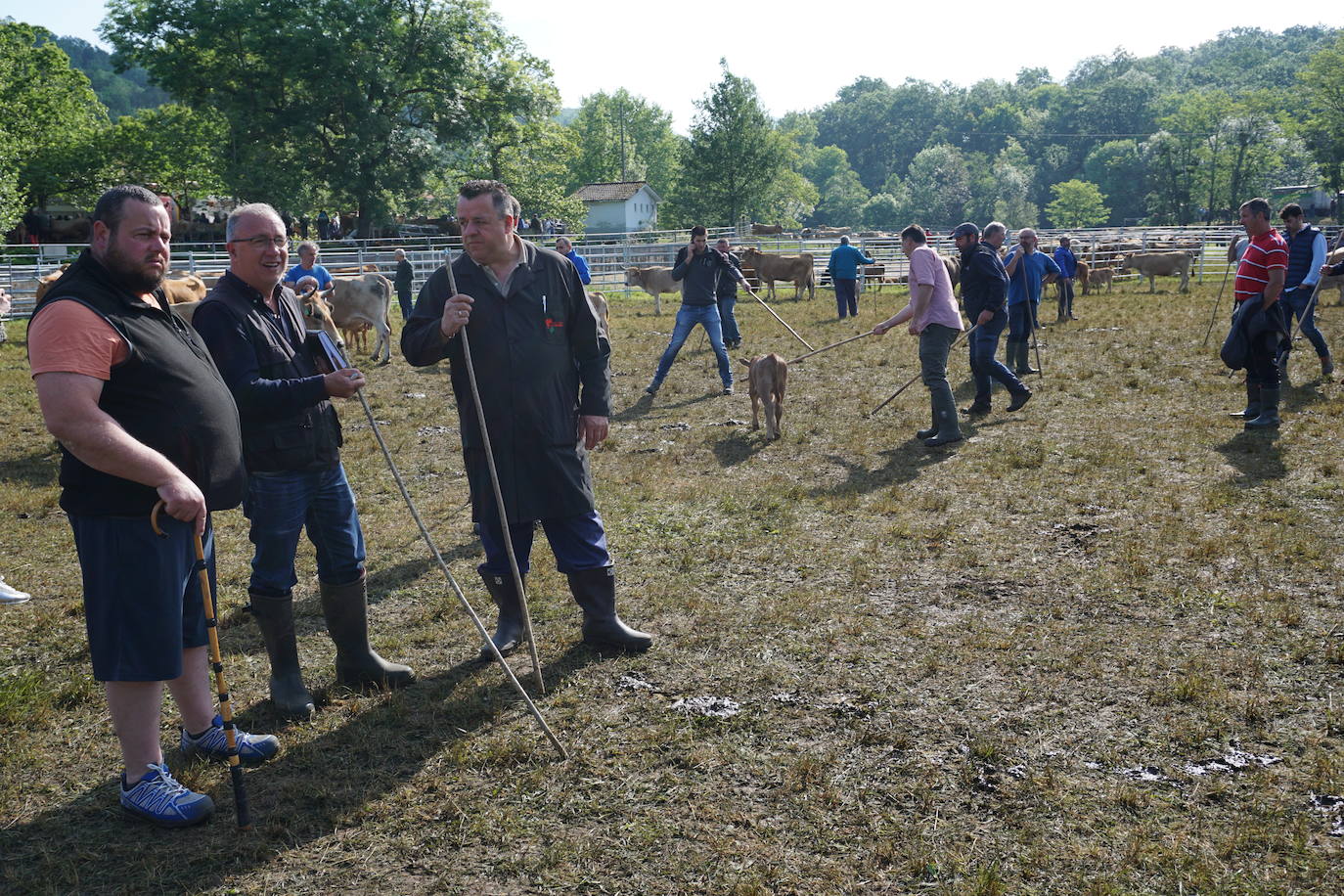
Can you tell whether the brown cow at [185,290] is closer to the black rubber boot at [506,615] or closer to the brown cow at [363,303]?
the brown cow at [363,303]

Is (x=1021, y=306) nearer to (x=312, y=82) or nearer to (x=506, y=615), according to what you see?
(x=506, y=615)

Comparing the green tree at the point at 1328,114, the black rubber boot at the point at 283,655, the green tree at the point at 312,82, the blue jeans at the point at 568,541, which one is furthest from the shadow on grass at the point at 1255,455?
the green tree at the point at 1328,114

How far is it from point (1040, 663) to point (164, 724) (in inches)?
162

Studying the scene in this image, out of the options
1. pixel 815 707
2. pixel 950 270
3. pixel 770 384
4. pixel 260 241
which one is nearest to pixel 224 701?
pixel 260 241

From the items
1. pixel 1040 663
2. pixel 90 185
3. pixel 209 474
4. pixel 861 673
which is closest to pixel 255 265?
pixel 209 474

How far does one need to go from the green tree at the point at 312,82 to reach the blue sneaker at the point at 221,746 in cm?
3902

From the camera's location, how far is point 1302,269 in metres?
11.0

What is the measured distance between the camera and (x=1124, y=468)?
8359 mm

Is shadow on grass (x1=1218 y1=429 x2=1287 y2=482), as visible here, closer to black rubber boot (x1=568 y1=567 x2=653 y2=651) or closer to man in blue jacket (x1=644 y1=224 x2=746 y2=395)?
black rubber boot (x1=568 y1=567 x2=653 y2=651)

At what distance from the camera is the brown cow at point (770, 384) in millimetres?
10008

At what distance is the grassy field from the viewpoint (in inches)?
131

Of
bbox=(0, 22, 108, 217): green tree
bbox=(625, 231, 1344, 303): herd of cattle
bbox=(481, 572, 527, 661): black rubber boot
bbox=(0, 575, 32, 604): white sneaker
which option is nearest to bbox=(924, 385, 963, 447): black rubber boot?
bbox=(481, 572, 527, 661): black rubber boot

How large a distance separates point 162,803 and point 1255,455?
8629 mm

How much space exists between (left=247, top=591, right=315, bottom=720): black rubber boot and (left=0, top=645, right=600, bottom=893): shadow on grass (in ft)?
0.49
